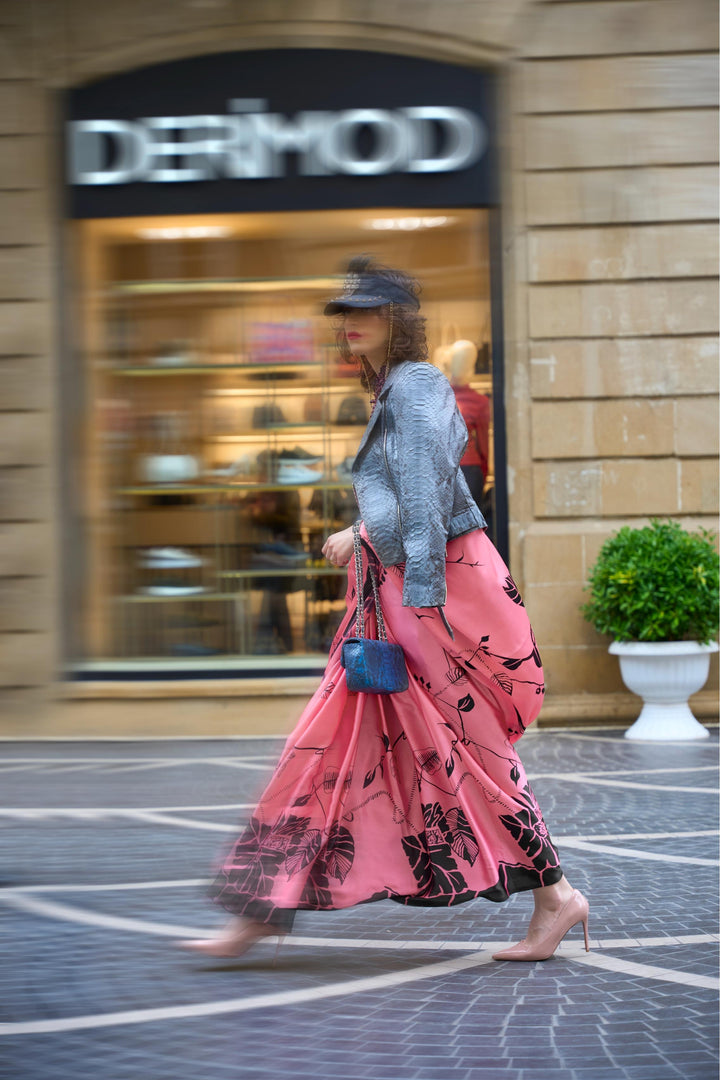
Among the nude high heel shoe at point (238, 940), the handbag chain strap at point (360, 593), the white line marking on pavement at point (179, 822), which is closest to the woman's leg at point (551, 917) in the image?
the nude high heel shoe at point (238, 940)

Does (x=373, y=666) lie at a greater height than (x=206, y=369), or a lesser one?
lesser

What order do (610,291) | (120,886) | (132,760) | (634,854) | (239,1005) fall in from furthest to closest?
(610,291) < (132,760) < (634,854) < (120,886) < (239,1005)

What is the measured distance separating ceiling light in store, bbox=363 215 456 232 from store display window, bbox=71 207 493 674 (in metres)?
0.04

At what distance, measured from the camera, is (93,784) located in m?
6.53

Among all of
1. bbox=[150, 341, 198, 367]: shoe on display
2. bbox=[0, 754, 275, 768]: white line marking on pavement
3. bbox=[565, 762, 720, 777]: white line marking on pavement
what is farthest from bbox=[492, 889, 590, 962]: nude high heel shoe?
bbox=[150, 341, 198, 367]: shoe on display

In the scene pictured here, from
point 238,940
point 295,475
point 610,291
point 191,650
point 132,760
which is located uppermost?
point 610,291

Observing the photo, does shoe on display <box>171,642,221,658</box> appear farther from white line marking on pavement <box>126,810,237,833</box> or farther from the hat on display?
→ the hat on display

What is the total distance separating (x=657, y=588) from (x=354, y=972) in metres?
4.32

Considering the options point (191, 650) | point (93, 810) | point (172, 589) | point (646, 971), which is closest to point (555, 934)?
point (646, 971)

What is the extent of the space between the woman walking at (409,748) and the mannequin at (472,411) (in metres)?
4.53

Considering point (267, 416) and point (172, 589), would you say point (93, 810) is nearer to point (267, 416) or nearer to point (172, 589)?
point (172, 589)

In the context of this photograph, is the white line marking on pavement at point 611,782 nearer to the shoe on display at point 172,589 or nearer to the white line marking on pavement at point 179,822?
the white line marking on pavement at point 179,822

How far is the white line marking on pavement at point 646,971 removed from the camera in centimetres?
333

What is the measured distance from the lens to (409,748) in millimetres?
3504
